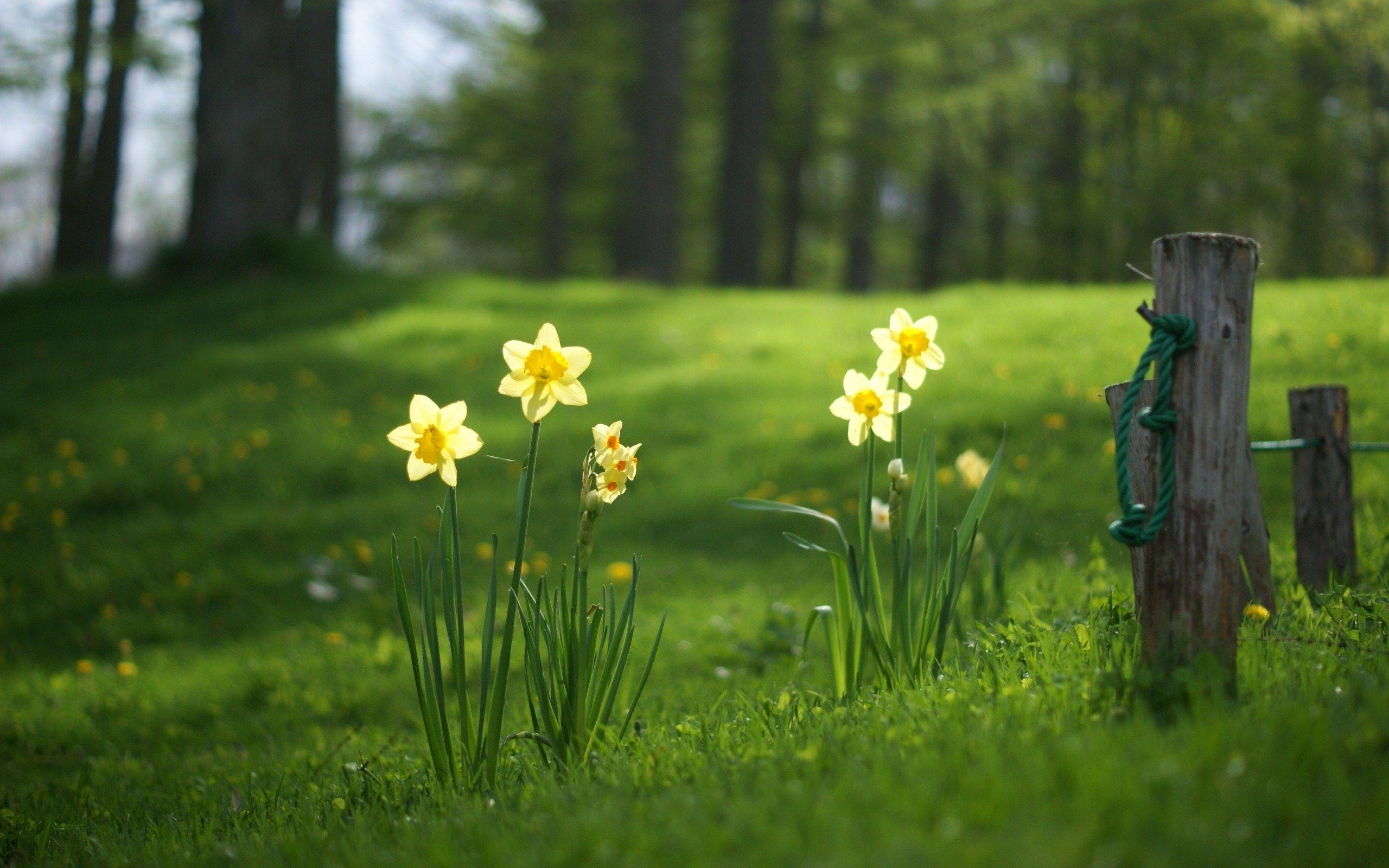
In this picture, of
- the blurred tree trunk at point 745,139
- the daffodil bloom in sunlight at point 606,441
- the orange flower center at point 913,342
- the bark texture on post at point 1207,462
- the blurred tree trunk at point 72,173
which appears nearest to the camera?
the bark texture on post at point 1207,462

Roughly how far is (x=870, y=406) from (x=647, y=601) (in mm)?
2164

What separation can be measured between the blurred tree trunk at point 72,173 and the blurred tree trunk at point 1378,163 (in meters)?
16.9

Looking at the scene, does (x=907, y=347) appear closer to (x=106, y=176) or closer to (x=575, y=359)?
(x=575, y=359)

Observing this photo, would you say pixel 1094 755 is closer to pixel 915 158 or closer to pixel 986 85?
pixel 986 85

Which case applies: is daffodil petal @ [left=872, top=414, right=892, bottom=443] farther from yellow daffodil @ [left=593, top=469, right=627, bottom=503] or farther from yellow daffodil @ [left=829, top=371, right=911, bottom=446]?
yellow daffodil @ [left=593, top=469, right=627, bottom=503]

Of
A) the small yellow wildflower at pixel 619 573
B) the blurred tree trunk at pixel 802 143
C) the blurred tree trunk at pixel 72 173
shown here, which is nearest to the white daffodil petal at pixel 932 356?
the small yellow wildflower at pixel 619 573

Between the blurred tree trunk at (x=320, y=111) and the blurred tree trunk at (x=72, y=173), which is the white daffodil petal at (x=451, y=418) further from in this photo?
the blurred tree trunk at (x=320, y=111)

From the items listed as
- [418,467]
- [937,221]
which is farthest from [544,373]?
[937,221]

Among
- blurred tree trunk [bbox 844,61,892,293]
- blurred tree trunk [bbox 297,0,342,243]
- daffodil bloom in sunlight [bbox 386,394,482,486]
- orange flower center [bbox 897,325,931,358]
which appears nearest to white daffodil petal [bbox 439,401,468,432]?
daffodil bloom in sunlight [bbox 386,394,482,486]

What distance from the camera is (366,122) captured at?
17.7m

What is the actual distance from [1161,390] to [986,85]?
14642mm

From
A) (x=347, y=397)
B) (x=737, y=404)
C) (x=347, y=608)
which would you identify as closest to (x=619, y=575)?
(x=347, y=608)

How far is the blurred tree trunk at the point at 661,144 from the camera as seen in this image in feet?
41.8

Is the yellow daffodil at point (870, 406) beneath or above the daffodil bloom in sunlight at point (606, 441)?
above
